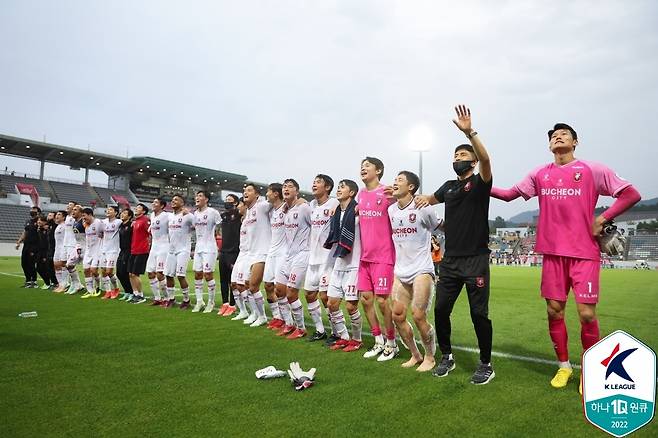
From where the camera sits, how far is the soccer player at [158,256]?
405 inches

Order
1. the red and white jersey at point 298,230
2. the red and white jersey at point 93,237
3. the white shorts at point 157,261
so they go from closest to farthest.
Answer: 1. the red and white jersey at point 298,230
2. the white shorts at point 157,261
3. the red and white jersey at point 93,237

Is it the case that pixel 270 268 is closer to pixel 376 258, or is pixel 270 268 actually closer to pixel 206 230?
pixel 376 258

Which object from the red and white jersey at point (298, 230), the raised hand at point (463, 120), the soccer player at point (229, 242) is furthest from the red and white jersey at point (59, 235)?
the raised hand at point (463, 120)

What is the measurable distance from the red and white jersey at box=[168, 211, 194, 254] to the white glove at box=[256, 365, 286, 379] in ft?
20.0

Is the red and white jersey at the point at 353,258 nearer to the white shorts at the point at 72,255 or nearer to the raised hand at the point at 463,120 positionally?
the raised hand at the point at 463,120

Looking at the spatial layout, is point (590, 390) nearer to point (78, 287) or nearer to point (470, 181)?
point (470, 181)

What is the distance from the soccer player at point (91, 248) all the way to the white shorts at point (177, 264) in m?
3.40

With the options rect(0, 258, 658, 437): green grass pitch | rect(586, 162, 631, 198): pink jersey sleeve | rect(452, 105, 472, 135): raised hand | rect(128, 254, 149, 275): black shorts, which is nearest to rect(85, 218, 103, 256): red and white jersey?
rect(128, 254, 149, 275): black shorts

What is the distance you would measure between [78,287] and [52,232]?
252 centimetres

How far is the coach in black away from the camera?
4.53m

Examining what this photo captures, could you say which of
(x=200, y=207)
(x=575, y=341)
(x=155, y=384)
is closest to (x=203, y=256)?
(x=200, y=207)

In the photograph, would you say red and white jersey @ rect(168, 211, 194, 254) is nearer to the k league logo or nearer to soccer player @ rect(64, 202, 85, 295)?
soccer player @ rect(64, 202, 85, 295)

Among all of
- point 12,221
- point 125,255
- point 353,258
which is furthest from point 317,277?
point 12,221

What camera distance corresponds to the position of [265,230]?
824 cm
